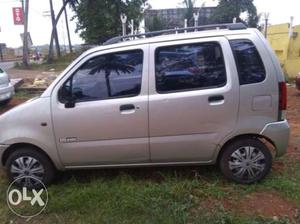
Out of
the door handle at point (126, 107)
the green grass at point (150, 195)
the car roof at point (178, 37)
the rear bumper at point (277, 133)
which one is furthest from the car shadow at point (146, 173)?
the car roof at point (178, 37)

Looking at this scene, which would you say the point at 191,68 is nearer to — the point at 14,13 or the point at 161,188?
the point at 161,188

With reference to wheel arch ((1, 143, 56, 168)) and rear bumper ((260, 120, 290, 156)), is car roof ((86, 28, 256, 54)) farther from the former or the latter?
wheel arch ((1, 143, 56, 168))

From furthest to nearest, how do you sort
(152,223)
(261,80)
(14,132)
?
(14,132) → (261,80) → (152,223)

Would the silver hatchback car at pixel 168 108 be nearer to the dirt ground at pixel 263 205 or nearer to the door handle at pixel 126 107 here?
the door handle at pixel 126 107

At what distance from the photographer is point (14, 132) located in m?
4.79

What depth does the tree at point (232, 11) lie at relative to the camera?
4755 cm

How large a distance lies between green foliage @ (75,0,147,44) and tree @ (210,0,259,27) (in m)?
16.1

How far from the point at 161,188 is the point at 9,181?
195cm

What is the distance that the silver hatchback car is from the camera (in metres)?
4.47

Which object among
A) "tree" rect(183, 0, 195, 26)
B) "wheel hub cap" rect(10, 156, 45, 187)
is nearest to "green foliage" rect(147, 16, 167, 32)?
"tree" rect(183, 0, 195, 26)

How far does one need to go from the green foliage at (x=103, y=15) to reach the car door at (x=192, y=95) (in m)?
29.2

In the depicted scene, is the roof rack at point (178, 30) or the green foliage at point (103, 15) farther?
the green foliage at point (103, 15)

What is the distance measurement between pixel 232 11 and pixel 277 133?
45316 mm

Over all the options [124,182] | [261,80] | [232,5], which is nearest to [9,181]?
[124,182]
